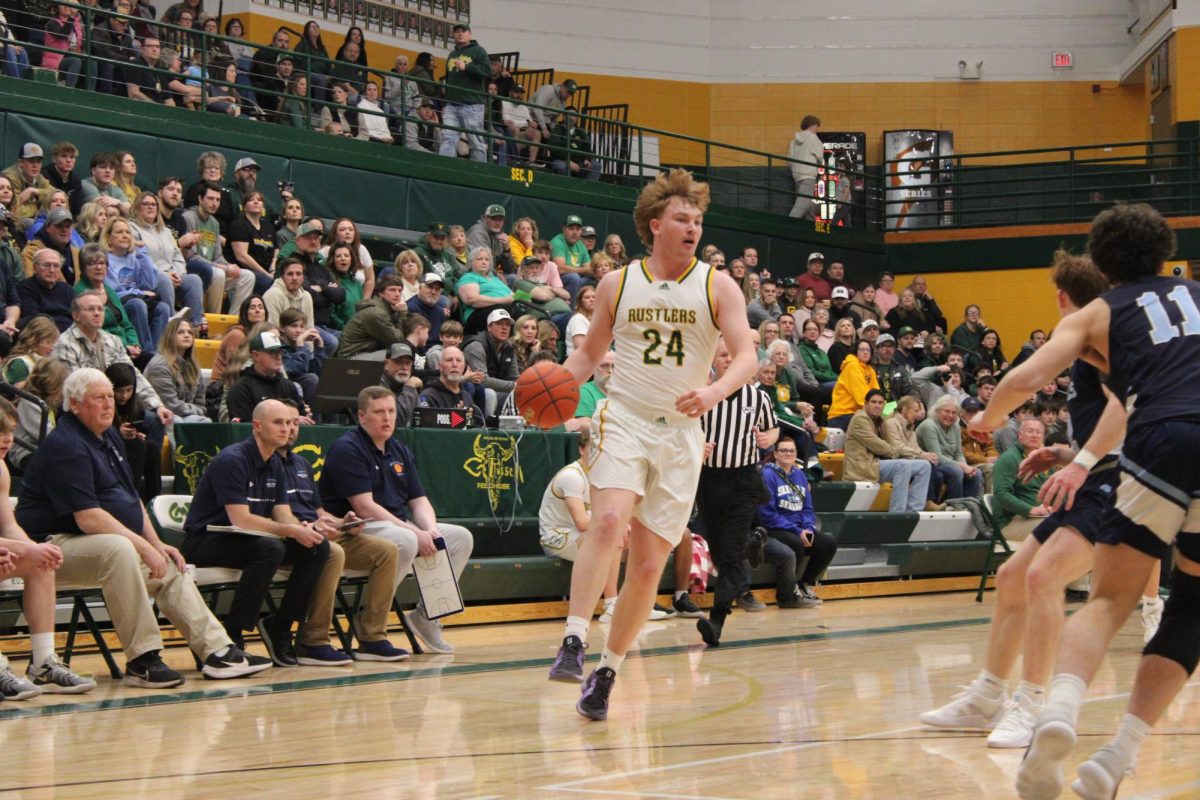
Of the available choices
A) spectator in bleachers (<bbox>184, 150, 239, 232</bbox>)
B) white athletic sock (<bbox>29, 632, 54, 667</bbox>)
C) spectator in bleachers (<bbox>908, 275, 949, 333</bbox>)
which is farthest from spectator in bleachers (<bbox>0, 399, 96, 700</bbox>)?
spectator in bleachers (<bbox>908, 275, 949, 333</bbox>)

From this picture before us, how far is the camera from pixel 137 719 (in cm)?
593

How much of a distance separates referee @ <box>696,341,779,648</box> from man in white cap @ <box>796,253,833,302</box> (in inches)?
440

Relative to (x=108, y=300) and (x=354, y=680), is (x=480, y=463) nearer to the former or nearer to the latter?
(x=108, y=300)

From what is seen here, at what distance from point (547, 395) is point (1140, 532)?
3011mm

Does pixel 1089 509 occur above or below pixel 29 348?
below

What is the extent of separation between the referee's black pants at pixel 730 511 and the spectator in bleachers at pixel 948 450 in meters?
5.86

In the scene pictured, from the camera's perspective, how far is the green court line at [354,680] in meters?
6.27

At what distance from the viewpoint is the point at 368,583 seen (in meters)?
8.27

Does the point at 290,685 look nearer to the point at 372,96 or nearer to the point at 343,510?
the point at 343,510

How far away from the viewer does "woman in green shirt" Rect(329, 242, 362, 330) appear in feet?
43.2

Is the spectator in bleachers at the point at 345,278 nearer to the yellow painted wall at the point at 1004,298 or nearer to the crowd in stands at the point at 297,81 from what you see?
the crowd in stands at the point at 297,81

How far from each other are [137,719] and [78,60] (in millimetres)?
10413

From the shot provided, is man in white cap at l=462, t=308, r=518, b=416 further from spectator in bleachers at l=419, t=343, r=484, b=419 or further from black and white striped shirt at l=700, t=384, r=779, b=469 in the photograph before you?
black and white striped shirt at l=700, t=384, r=779, b=469

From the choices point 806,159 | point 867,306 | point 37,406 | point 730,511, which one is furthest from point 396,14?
point 730,511
